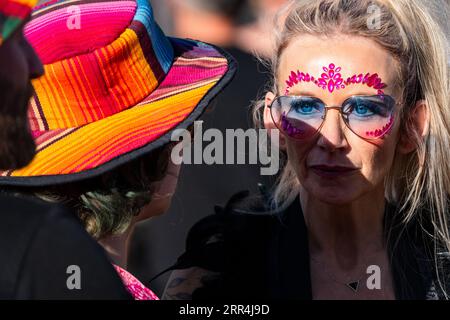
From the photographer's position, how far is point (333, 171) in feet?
7.11

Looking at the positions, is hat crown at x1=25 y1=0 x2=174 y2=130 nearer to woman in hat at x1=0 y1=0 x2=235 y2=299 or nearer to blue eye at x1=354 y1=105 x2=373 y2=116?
woman in hat at x1=0 y1=0 x2=235 y2=299

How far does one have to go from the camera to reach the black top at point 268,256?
220 centimetres

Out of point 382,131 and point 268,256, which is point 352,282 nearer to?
point 268,256

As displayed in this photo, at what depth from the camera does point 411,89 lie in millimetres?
2246

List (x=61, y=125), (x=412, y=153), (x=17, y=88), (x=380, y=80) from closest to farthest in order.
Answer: (x=17, y=88)
(x=61, y=125)
(x=380, y=80)
(x=412, y=153)

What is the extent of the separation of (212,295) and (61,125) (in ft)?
1.98

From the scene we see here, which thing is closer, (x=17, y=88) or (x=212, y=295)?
(x=17, y=88)

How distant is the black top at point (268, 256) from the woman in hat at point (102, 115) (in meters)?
0.27

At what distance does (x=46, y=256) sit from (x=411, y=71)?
127 centimetres

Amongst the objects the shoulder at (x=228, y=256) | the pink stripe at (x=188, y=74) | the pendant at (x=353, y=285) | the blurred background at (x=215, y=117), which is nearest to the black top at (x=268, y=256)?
the shoulder at (x=228, y=256)
